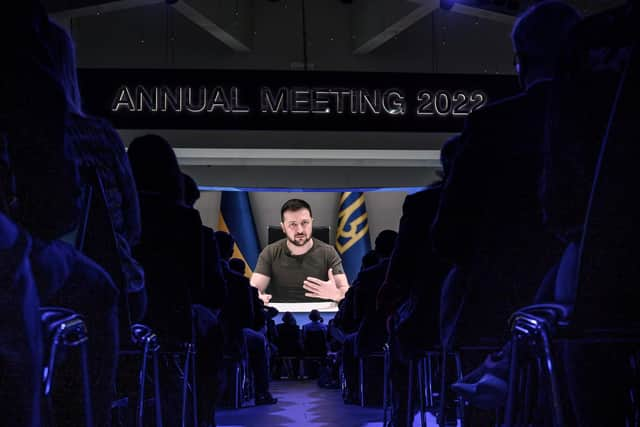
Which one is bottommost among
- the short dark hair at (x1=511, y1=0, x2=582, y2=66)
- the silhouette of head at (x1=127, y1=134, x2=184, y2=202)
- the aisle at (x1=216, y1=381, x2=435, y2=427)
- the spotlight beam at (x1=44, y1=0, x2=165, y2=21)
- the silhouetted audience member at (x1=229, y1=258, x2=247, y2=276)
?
the aisle at (x1=216, y1=381, x2=435, y2=427)

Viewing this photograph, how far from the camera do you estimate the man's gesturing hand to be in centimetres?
1338

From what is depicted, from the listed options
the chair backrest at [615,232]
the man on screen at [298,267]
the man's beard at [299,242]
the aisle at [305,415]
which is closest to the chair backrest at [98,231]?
the chair backrest at [615,232]

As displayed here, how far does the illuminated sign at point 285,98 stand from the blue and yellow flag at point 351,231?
655 cm

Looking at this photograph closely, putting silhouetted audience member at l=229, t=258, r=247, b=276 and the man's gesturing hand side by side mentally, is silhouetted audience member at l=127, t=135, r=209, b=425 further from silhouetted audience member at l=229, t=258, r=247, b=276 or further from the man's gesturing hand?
the man's gesturing hand

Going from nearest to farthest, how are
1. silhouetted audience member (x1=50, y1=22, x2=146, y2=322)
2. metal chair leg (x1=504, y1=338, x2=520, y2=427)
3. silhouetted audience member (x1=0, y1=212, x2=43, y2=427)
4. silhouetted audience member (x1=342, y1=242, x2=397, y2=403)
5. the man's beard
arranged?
silhouetted audience member (x1=0, y1=212, x2=43, y2=427) → metal chair leg (x1=504, y1=338, x2=520, y2=427) → silhouetted audience member (x1=50, y1=22, x2=146, y2=322) → silhouetted audience member (x1=342, y1=242, x2=397, y2=403) → the man's beard

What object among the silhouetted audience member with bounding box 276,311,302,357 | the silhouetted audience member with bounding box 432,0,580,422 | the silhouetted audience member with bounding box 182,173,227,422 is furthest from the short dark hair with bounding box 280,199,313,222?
the silhouetted audience member with bounding box 432,0,580,422

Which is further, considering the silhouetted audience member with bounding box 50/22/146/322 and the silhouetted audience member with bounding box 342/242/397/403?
the silhouetted audience member with bounding box 342/242/397/403

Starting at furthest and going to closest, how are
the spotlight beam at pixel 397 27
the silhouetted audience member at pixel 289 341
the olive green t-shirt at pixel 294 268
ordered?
the olive green t-shirt at pixel 294 268 → the silhouetted audience member at pixel 289 341 → the spotlight beam at pixel 397 27

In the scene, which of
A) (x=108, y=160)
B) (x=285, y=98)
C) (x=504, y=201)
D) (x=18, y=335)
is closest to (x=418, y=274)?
(x=504, y=201)

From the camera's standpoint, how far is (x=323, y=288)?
13414 mm

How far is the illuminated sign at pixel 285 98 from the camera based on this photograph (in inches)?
331

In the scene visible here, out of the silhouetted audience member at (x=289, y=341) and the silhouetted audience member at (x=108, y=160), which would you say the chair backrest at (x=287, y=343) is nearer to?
the silhouetted audience member at (x=289, y=341)

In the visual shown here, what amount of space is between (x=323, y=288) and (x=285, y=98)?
216 inches

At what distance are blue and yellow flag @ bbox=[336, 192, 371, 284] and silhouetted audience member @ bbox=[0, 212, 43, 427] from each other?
46.1 feet
